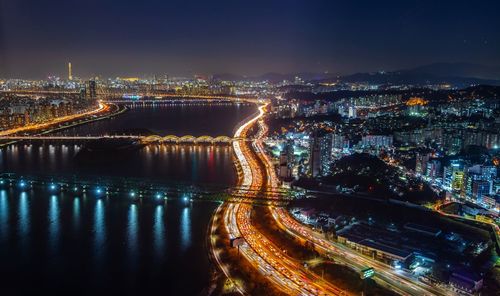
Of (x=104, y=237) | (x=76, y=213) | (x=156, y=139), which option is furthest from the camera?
(x=156, y=139)

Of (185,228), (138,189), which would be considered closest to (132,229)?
(185,228)

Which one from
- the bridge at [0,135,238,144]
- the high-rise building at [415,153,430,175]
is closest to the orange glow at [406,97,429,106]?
→ the bridge at [0,135,238,144]

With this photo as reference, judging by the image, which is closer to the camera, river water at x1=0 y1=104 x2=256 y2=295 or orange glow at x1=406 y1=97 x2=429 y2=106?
river water at x1=0 y1=104 x2=256 y2=295

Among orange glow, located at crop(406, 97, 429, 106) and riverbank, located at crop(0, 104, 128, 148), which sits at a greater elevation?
orange glow, located at crop(406, 97, 429, 106)

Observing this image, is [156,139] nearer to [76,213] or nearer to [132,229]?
[76,213]

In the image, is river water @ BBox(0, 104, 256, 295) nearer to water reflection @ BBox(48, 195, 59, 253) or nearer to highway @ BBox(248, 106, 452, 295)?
water reflection @ BBox(48, 195, 59, 253)

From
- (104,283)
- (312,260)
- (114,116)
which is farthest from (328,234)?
(114,116)
